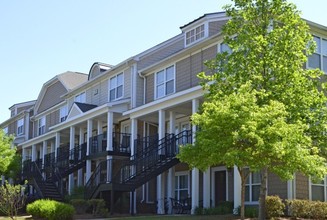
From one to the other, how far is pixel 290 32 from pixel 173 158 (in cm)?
1050

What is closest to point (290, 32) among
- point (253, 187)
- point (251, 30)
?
point (251, 30)

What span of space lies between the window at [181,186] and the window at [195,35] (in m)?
7.48

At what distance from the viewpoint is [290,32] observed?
1744 centimetres

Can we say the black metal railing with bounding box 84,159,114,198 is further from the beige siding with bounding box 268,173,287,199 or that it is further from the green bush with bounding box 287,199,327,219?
the green bush with bounding box 287,199,327,219

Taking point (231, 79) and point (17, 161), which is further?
point (17, 161)

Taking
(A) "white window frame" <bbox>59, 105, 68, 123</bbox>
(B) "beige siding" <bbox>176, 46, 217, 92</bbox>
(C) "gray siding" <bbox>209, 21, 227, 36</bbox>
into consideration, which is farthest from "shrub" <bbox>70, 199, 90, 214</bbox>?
(A) "white window frame" <bbox>59, 105, 68, 123</bbox>

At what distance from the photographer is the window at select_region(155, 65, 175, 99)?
94.5 feet

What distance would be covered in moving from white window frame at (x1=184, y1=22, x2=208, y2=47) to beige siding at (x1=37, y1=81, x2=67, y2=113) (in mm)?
17114

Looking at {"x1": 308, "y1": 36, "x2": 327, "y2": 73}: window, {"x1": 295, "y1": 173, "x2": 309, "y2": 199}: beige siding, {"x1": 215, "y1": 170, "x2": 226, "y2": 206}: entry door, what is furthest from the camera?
{"x1": 215, "y1": 170, "x2": 226, "y2": 206}: entry door

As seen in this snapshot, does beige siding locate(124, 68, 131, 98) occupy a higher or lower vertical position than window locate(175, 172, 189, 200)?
higher

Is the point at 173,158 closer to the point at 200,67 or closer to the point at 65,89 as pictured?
the point at 200,67

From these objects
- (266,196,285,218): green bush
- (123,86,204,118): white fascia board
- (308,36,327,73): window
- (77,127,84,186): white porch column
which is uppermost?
(308,36,327,73): window

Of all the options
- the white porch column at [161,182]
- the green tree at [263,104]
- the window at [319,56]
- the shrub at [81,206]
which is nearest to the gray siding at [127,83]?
the white porch column at [161,182]

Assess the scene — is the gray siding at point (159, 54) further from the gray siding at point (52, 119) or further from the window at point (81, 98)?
the gray siding at point (52, 119)
